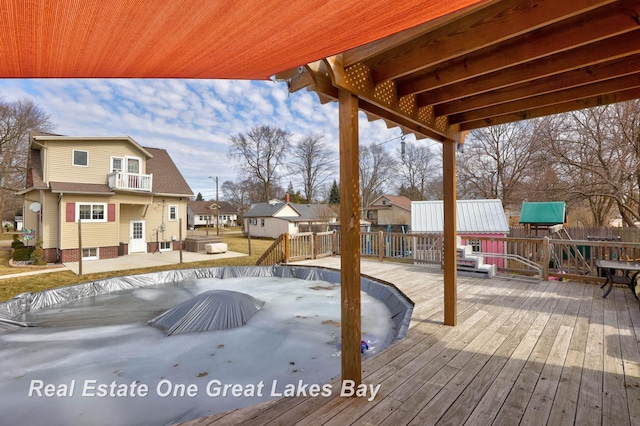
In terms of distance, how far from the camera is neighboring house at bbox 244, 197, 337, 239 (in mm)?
24422

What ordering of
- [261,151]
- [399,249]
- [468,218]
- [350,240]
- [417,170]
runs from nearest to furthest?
1. [350,240]
2. [399,249]
3. [468,218]
4. [261,151]
5. [417,170]

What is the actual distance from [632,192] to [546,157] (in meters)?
3.24

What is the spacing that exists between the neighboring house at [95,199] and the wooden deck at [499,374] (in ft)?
43.1

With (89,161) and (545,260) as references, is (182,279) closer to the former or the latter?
(89,161)

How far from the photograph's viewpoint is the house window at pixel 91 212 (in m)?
12.8

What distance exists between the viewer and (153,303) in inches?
279

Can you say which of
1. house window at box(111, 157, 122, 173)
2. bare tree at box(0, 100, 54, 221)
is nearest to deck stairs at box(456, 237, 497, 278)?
house window at box(111, 157, 122, 173)

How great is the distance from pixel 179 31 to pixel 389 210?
2990 centimetres

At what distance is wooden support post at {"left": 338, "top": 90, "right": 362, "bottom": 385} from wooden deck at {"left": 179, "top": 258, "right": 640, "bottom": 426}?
0.98 ft

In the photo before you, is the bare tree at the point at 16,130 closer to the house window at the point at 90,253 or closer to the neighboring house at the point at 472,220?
the house window at the point at 90,253

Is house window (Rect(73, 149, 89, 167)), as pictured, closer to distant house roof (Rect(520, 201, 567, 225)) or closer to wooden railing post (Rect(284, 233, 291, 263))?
wooden railing post (Rect(284, 233, 291, 263))

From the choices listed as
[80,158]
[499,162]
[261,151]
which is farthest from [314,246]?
[261,151]

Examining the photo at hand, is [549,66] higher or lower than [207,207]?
lower

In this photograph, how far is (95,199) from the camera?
13156mm
